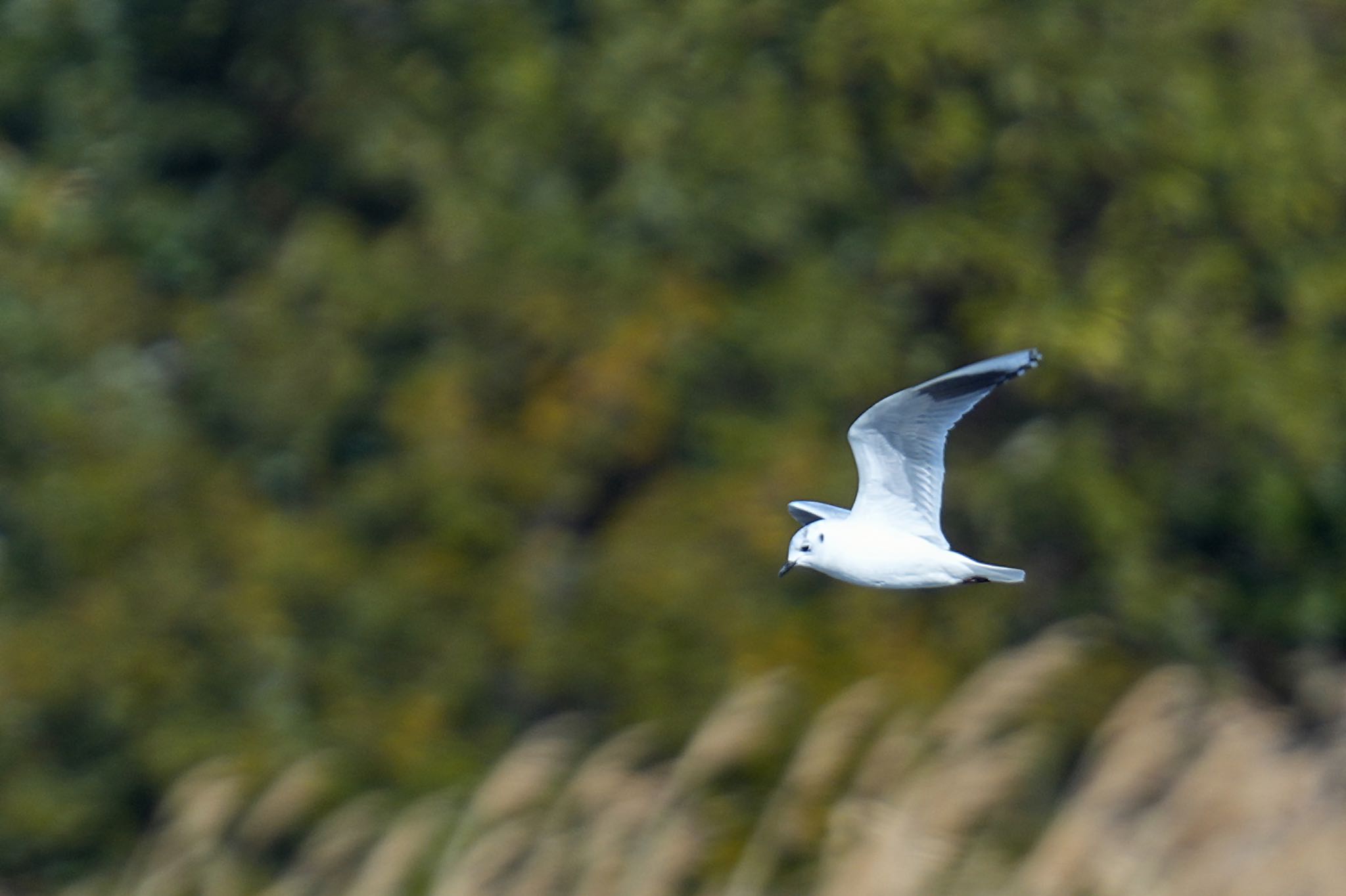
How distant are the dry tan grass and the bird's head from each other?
590 mm

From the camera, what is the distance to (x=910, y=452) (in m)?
3.86

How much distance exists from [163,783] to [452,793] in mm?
1381

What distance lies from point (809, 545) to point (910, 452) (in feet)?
0.97

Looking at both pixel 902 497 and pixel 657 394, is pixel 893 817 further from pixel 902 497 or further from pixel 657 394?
pixel 657 394

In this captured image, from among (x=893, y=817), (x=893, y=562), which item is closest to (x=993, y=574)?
(x=893, y=562)

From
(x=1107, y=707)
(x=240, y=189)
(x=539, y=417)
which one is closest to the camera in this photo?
(x=1107, y=707)

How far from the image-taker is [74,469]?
23.2 feet

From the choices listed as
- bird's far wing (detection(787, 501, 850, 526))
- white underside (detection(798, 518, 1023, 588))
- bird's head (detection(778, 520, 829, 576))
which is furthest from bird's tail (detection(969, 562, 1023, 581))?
bird's far wing (detection(787, 501, 850, 526))

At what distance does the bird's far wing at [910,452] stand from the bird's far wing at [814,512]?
0.66 ft

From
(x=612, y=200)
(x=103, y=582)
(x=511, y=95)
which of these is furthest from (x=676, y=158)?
(x=103, y=582)

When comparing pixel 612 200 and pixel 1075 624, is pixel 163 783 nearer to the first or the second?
pixel 612 200

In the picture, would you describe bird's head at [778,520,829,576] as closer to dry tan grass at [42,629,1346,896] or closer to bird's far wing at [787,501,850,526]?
bird's far wing at [787,501,850,526]

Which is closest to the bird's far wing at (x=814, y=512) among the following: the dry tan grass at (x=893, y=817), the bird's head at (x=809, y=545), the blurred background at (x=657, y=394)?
the bird's head at (x=809, y=545)

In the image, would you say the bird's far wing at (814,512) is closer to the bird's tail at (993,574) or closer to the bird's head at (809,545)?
the bird's head at (809,545)
